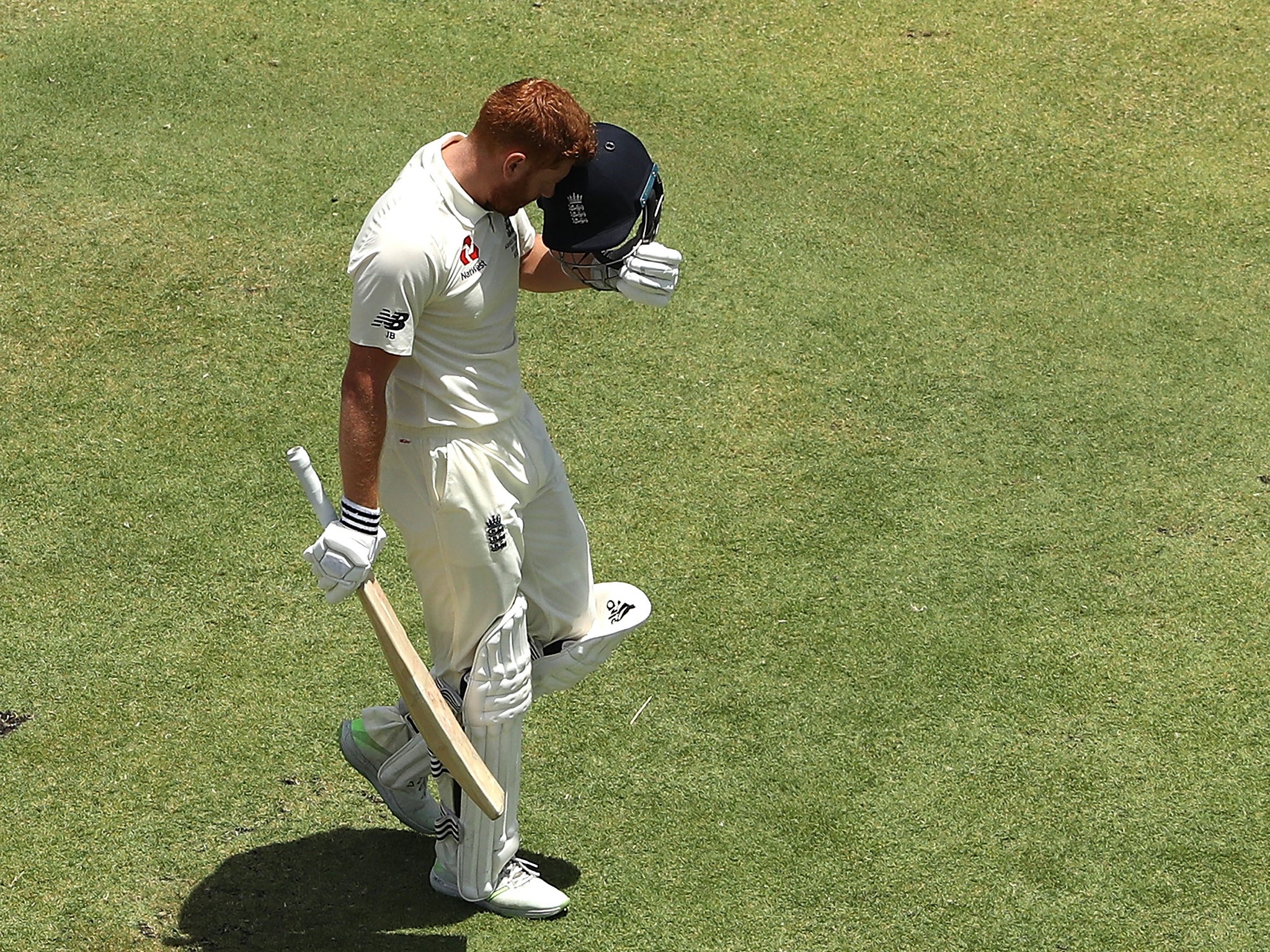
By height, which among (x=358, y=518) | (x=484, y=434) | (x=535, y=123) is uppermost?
(x=535, y=123)

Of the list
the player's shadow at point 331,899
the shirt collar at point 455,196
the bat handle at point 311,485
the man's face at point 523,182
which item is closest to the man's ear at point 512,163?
the man's face at point 523,182

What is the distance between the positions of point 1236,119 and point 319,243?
5200 mm

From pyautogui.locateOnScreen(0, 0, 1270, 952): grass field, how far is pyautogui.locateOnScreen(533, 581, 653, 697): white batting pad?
56 cm

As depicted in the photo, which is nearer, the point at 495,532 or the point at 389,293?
the point at 389,293

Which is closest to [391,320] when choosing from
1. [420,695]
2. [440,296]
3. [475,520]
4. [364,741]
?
[440,296]

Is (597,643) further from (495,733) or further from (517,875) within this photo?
(517,875)

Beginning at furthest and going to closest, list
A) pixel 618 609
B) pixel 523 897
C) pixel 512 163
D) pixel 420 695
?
1. pixel 618 609
2. pixel 523 897
3. pixel 420 695
4. pixel 512 163

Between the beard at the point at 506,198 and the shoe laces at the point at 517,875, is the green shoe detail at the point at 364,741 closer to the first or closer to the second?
the shoe laces at the point at 517,875

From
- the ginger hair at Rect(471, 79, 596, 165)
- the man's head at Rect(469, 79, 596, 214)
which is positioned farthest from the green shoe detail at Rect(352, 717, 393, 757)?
the ginger hair at Rect(471, 79, 596, 165)

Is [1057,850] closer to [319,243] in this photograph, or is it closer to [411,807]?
[411,807]

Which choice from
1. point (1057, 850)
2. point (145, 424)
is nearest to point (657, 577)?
point (1057, 850)

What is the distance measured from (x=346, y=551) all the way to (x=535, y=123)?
1.16 metres

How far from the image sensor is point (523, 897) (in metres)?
4.44

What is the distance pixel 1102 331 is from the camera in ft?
23.5
